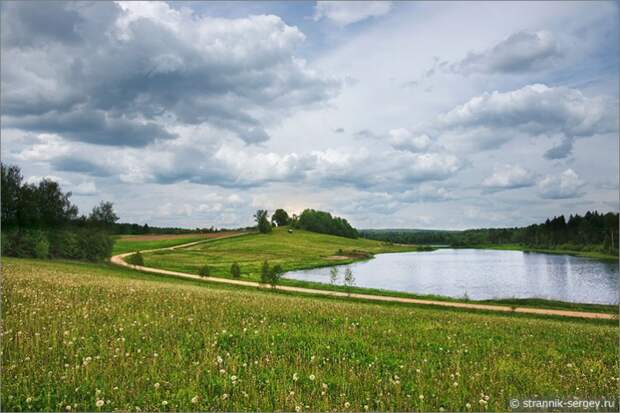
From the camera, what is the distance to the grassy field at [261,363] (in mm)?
6172

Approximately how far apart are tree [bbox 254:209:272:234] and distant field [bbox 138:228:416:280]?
5.68m

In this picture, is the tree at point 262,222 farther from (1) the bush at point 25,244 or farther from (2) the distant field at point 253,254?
(1) the bush at point 25,244

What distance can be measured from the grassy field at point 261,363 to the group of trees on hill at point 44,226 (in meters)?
59.3

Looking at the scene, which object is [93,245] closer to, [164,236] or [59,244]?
[59,244]

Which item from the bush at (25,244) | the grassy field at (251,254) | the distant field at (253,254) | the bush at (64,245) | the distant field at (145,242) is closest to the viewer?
the bush at (25,244)

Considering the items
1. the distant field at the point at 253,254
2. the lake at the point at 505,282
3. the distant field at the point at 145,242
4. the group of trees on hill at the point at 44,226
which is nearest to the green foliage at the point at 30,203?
the group of trees on hill at the point at 44,226

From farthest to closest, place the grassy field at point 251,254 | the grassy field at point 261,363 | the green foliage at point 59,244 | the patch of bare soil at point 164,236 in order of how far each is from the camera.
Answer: the patch of bare soil at point 164,236 < the grassy field at point 251,254 < the green foliage at point 59,244 < the grassy field at point 261,363

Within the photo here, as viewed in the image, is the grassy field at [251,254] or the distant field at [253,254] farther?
the distant field at [253,254]

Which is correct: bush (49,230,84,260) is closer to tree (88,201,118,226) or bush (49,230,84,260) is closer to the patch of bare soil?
tree (88,201,118,226)

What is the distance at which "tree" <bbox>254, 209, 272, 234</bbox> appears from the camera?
170 m

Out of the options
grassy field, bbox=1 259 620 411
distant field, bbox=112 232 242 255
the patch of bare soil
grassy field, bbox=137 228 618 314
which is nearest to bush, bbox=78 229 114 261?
grassy field, bbox=137 228 618 314

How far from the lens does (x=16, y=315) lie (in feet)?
Answer: 33.8

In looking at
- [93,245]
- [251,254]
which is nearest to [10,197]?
[93,245]

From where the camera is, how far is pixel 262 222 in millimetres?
172625
